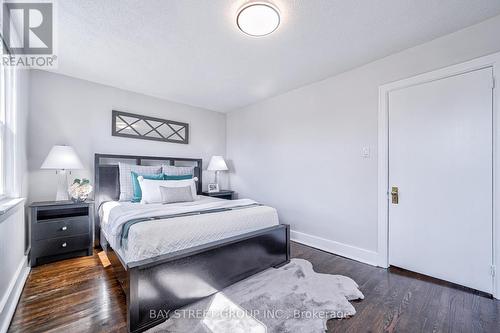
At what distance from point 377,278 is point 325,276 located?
0.53 m

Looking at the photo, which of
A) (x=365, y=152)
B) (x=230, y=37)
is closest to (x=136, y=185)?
(x=230, y=37)

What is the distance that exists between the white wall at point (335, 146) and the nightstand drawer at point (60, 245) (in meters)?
2.65

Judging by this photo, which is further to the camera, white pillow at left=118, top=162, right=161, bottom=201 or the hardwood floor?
white pillow at left=118, top=162, right=161, bottom=201

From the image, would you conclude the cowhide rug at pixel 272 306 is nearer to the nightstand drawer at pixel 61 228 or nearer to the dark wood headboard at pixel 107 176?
the nightstand drawer at pixel 61 228

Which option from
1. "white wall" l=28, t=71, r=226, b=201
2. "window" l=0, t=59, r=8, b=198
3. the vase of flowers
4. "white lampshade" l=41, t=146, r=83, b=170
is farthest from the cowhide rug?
"white wall" l=28, t=71, r=226, b=201

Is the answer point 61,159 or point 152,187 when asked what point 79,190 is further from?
point 152,187

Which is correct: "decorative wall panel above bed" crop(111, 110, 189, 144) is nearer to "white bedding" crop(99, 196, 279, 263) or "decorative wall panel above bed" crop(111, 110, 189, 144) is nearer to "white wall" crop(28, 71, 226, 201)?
"white wall" crop(28, 71, 226, 201)

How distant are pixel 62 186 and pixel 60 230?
0.64 meters

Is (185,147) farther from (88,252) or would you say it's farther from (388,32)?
(388,32)

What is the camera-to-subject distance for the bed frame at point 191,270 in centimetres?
148

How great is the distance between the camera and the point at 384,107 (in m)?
2.53

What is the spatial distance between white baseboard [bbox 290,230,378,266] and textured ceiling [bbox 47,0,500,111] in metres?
2.27

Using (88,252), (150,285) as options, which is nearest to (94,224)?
(88,252)

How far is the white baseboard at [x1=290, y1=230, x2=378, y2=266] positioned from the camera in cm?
261
